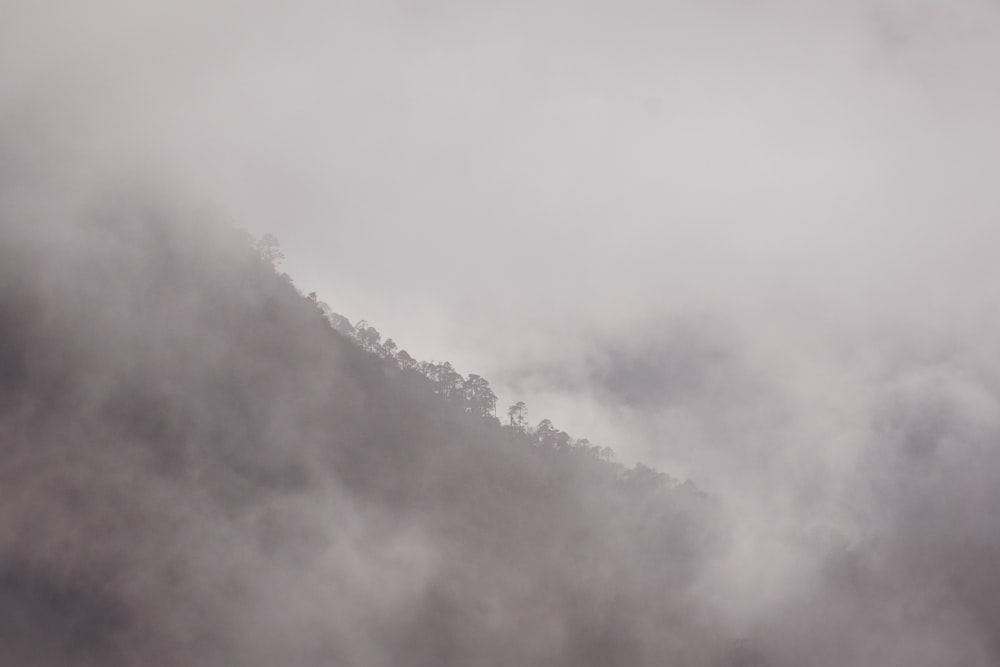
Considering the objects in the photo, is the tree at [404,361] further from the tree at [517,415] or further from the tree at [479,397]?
the tree at [517,415]

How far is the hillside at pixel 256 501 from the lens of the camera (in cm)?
8094

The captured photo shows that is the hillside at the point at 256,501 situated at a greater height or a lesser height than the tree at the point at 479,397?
lesser

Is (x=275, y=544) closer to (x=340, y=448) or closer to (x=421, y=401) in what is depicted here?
(x=340, y=448)

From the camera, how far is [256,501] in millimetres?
93125

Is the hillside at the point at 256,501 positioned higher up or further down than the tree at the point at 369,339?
further down

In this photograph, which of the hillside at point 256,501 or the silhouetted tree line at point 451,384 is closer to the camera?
the hillside at point 256,501

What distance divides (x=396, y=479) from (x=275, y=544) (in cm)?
1959

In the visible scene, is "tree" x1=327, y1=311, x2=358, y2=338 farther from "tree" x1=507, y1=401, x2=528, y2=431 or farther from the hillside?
"tree" x1=507, y1=401, x2=528, y2=431

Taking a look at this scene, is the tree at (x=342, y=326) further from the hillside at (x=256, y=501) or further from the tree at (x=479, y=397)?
the tree at (x=479, y=397)

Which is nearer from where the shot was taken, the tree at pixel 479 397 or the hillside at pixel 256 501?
the hillside at pixel 256 501

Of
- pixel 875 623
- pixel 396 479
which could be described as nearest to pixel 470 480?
pixel 396 479

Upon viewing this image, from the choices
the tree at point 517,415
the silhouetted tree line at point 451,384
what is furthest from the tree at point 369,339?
the tree at point 517,415

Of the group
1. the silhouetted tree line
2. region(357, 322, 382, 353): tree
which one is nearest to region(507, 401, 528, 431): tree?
the silhouetted tree line

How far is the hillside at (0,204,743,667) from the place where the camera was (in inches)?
3187
